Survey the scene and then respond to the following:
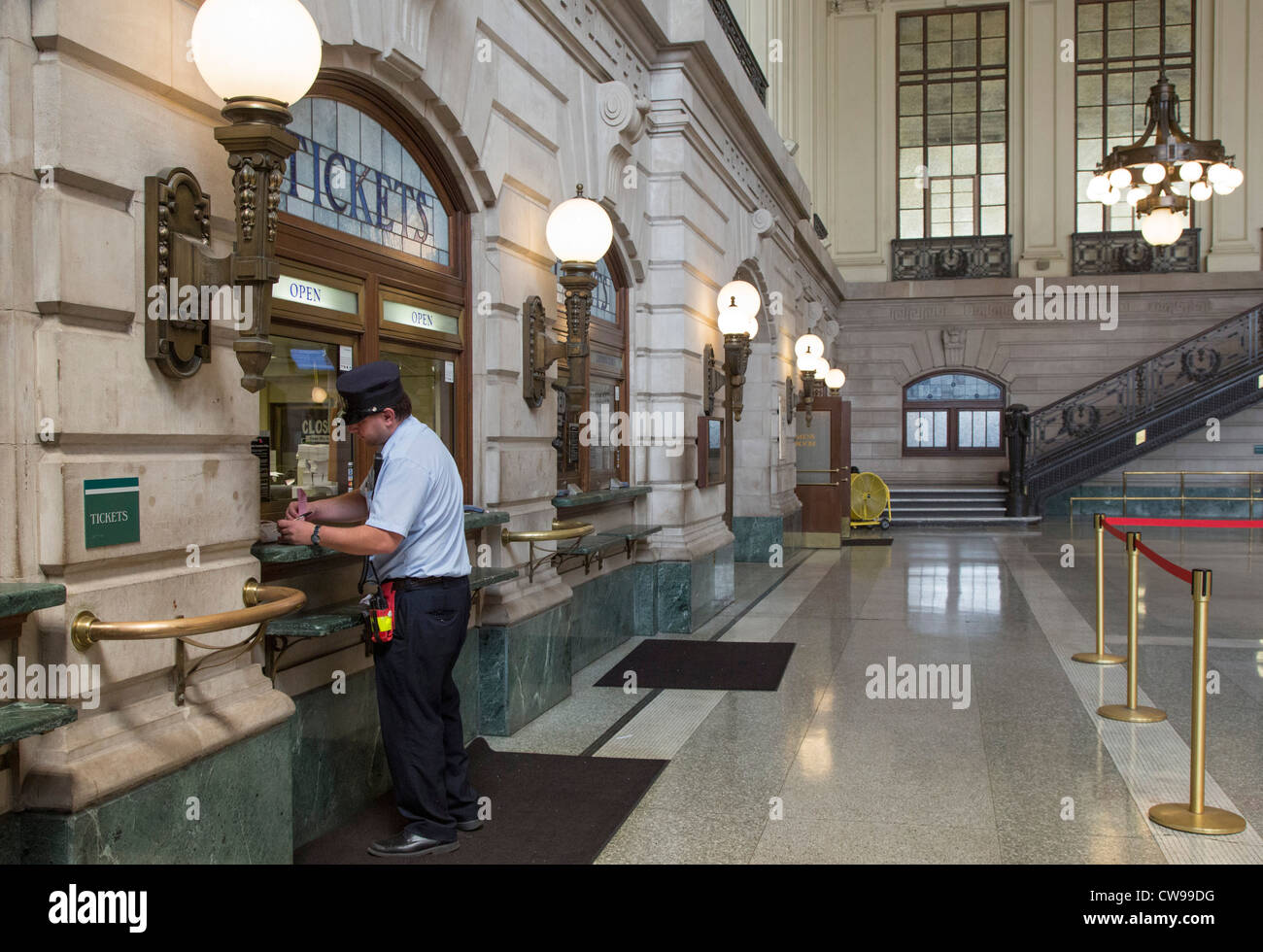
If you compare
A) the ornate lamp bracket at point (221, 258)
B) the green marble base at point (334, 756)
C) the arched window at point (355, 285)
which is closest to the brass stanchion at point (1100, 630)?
the arched window at point (355, 285)

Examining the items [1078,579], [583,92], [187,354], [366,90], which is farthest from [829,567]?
[187,354]

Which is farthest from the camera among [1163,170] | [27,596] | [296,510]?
[1163,170]

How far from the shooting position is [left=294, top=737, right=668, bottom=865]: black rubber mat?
4426 mm

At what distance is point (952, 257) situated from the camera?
25516 mm

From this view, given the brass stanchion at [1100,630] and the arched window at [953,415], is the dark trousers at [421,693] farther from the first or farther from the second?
the arched window at [953,415]

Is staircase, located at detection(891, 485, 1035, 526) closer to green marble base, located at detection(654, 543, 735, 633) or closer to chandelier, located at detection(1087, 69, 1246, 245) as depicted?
chandelier, located at detection(1087, 69, 1246, 245)

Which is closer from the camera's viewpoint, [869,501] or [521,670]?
[521,670]

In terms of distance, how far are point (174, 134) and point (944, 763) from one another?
4484 mm

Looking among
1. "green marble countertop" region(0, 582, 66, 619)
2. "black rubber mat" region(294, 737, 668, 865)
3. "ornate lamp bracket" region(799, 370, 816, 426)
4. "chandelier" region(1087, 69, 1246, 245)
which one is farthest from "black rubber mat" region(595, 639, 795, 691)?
"chandelier" region(1087, 69, 1246, 245)

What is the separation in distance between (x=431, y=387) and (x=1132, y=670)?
4.33 meters

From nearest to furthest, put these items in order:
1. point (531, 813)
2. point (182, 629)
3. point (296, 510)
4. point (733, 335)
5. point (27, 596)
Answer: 1. point (27, 596)
2. point (182, 629)
3. point (296, 510)
4. point (531, 813)
5. point (733, 335)

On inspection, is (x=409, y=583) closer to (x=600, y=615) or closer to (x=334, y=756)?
(x=334, y=756)

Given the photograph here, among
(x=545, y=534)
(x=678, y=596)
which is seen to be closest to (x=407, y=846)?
(x=545, y=534)

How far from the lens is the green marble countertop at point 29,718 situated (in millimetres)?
2605
